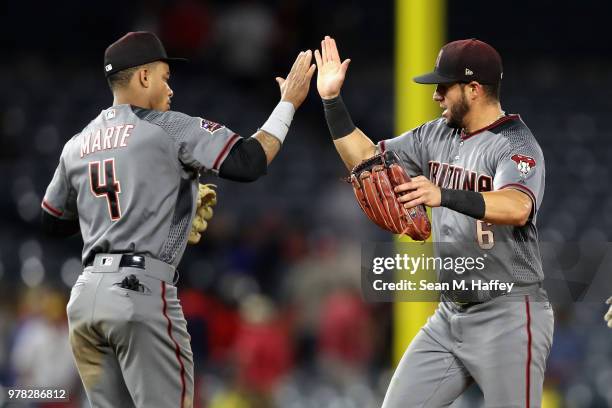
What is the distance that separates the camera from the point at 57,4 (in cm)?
1354

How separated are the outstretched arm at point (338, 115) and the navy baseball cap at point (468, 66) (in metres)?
0.39

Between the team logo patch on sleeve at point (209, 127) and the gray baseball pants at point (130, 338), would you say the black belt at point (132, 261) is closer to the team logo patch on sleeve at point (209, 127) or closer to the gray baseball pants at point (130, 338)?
the gray baseball pants at point (130, 338)

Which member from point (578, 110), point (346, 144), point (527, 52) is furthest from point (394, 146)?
point (527, 52)

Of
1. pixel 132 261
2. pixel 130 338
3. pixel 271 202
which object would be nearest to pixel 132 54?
pixel 132 261

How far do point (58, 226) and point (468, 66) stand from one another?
170 cm

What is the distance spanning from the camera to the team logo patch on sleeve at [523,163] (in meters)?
4.08

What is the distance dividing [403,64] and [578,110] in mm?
6576

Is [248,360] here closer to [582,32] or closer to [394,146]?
[394,146]

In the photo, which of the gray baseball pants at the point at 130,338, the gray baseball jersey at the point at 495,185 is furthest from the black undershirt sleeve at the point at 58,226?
the gray baseball jersey at the point at 495,185

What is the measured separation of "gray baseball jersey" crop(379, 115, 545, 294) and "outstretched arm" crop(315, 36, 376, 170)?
0.36m

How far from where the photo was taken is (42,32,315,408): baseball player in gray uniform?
12.8ft

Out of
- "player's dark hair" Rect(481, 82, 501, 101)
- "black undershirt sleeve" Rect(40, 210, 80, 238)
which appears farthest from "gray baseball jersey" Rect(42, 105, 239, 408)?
"player's dark hair" Rect(481, 82, 501, 101)

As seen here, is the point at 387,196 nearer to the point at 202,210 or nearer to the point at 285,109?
the point at 285,109

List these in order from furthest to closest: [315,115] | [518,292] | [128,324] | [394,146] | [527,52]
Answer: [527,52], [315,115], [394,146], [518,292], [128,324]
